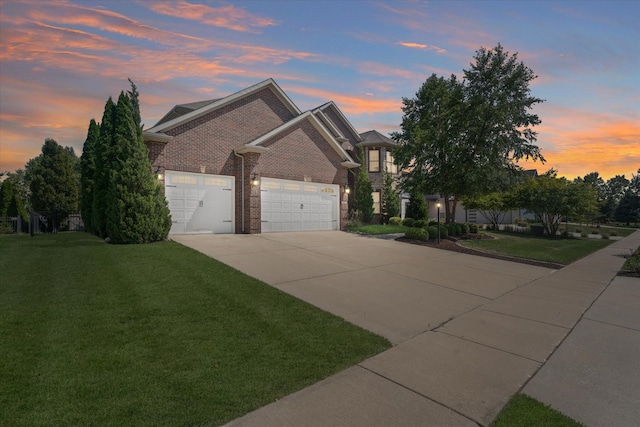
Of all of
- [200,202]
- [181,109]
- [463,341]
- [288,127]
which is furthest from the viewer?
[181,109]

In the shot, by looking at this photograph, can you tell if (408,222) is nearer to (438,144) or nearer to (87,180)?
(438,144)

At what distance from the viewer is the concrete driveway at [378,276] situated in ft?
16.9

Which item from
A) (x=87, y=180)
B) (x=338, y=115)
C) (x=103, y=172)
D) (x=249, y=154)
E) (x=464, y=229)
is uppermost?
(x=338, y=115)

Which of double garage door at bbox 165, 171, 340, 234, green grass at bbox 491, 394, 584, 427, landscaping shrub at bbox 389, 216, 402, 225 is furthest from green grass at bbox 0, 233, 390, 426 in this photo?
landscaping shrub at bbox 389, 216, 402, 225

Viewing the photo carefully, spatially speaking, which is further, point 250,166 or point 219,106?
point 250,166

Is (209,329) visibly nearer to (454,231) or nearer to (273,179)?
(273,179)

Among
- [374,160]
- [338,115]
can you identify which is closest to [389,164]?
[374,160]

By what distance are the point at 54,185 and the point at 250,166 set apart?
21233 mm

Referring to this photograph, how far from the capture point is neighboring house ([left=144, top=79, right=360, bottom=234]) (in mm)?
13148

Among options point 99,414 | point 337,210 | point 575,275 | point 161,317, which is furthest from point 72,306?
point 337,210

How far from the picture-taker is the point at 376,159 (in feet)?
76.1

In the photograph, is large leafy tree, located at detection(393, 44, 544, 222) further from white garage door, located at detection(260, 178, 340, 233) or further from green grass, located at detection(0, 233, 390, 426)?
green grass, located at detection(0, 233, 390, 426)

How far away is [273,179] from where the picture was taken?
15.6 m

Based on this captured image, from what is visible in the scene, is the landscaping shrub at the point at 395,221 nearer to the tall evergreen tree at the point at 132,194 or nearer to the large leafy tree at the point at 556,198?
the large leafy tree at the point at 556,198
